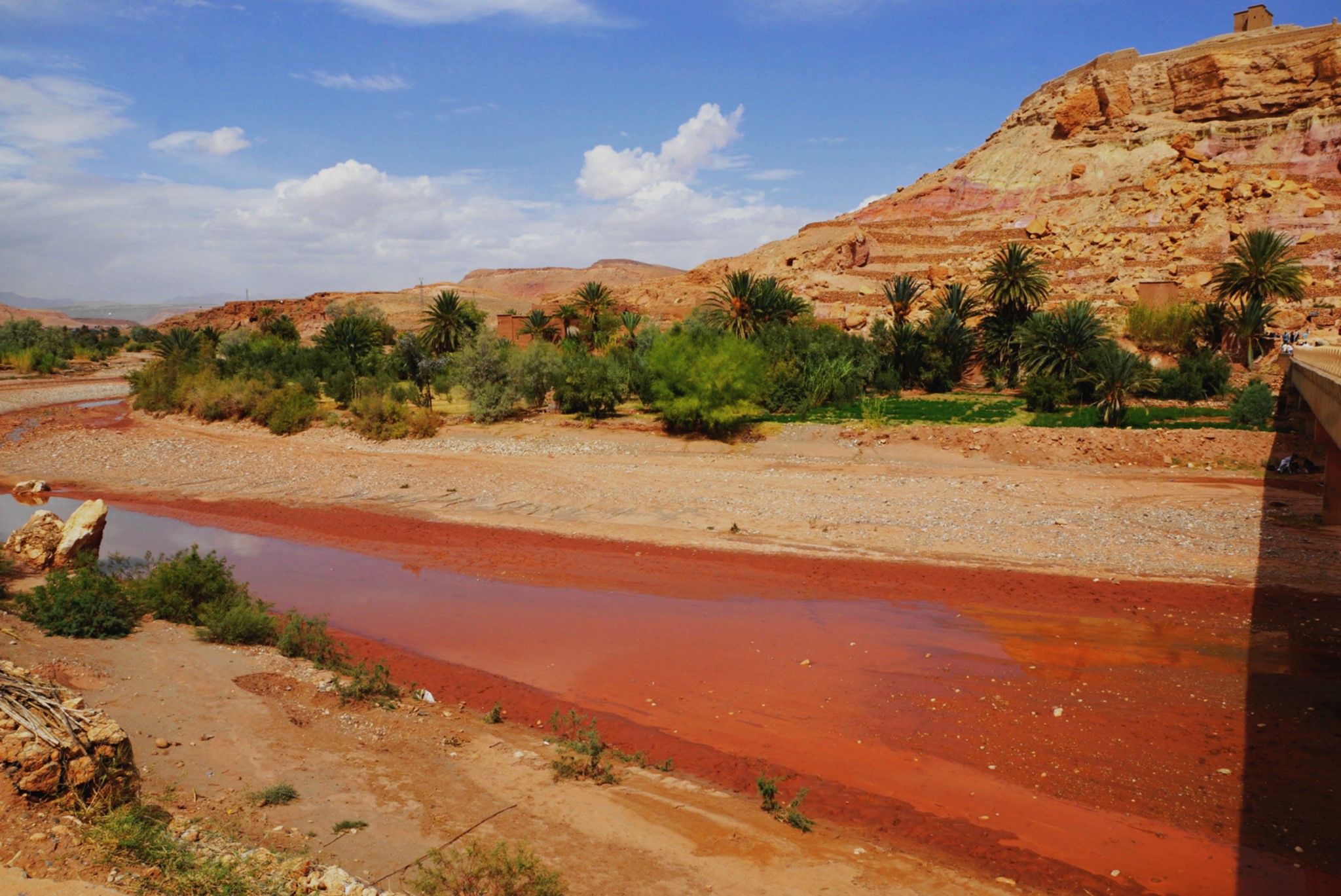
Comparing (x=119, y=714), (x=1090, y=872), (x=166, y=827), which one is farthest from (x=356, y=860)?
(x=1090, y=872)

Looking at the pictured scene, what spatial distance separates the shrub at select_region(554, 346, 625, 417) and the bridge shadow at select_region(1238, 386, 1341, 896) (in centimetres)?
1995

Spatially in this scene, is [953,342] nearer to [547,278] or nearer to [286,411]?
[286,411]

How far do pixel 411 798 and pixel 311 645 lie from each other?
163 inches

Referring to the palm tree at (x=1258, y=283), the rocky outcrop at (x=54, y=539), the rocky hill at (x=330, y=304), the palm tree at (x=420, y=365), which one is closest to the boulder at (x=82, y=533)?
the rocky outcrop at (x=54, y=539)

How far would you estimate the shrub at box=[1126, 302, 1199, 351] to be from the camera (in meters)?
35.7

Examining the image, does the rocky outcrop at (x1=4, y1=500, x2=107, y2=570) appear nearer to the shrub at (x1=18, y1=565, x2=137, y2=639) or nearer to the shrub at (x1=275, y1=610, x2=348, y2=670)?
the shrub at (x1=18, y1=565, x2=137, y2=639)

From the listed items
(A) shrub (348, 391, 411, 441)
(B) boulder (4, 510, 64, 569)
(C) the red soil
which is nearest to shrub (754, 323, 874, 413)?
(A) shrub (348, 391, 411, 441)

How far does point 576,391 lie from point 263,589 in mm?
17240

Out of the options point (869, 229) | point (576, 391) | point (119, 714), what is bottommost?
point (119, 714)

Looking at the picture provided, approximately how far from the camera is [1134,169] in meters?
63.1

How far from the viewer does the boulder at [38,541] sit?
12867 mm

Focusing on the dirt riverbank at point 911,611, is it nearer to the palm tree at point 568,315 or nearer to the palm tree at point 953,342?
the palm tree at point 953,342

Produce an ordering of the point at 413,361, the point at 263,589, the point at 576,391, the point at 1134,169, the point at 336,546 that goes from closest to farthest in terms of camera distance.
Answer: the point at 263,589 → the point at 336,546 → the point at 576,391 → the point at 413,361 → the point at 1134,169

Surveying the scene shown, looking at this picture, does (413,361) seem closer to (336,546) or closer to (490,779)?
(336,546)
